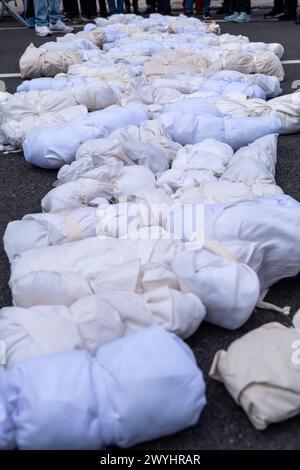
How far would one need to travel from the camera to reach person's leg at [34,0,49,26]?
→ 730cm

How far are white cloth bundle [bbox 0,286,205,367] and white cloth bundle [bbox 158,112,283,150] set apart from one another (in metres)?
1.51

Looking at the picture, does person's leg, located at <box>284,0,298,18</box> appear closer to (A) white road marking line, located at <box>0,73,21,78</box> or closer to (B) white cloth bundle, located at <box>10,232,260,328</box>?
(A) white road marking line, located at <box>0,73,21,78</box>

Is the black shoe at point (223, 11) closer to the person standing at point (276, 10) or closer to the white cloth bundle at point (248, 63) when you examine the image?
the person standing at point (276, 10)

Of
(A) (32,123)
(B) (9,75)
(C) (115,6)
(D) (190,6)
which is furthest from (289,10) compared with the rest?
(A) (32,123)

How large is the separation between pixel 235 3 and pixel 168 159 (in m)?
6.33

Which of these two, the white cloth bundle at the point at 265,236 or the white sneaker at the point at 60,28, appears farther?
the white sneaker at the point at 60,28

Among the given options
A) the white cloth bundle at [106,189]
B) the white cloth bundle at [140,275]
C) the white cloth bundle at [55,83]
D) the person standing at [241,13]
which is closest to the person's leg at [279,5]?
the person standing at [241,13]

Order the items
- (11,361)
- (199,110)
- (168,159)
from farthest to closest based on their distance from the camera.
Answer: (199,110)
(168,159)
(11,361)

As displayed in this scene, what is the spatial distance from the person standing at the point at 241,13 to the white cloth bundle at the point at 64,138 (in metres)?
5.54

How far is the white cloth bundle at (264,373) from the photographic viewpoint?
1.38m

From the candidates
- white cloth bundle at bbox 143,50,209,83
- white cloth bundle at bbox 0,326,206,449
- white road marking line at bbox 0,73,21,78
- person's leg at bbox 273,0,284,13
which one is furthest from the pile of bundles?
person's leg at bbox 273,0,284,13

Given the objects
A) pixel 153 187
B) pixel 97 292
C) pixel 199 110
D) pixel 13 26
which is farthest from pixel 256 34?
pixel 97 292

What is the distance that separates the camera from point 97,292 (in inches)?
67.9
